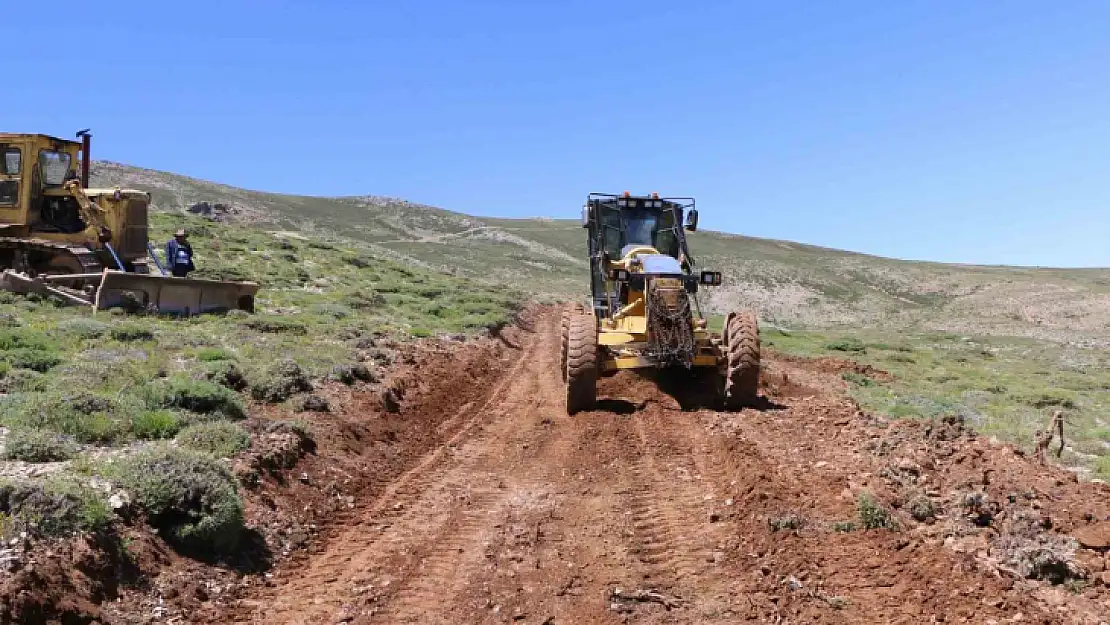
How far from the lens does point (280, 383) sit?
11.4 meters

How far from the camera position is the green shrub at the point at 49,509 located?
18.7 feet

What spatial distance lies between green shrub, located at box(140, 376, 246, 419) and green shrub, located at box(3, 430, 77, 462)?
187 centimetres

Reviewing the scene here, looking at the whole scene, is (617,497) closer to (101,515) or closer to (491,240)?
(101,515)

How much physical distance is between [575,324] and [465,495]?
475 centimetres

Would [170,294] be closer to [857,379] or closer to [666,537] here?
[666,537]

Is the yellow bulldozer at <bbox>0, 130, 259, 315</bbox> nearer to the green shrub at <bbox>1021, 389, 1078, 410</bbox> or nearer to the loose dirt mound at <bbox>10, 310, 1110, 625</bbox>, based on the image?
the loose dirt mound at <bbox>10, 310, 1110, 625</bbox>

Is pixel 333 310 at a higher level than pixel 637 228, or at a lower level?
lower

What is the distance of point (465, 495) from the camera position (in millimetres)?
8570

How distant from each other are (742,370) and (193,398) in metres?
7.83

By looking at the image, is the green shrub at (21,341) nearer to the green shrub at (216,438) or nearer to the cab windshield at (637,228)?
the green shrub at (216,438)

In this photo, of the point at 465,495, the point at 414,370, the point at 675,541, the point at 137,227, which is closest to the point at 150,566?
the point at 465,495

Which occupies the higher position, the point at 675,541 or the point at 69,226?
the point at 69,226

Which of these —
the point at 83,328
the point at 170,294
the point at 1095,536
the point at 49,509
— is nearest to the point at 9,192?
the point at 170,294

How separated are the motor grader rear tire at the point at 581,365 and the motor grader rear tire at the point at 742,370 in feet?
7.02
